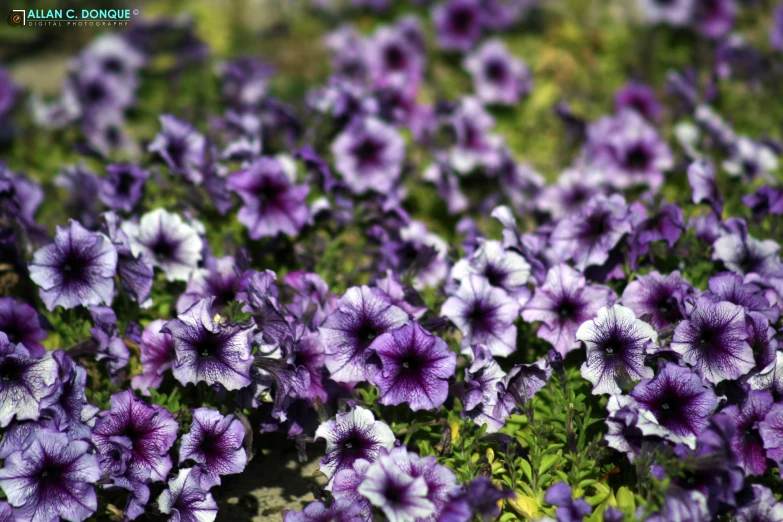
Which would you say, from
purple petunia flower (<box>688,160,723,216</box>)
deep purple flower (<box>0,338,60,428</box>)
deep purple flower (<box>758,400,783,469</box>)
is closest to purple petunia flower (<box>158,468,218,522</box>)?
deep purple flower (<box>0,338,60,428</box>)

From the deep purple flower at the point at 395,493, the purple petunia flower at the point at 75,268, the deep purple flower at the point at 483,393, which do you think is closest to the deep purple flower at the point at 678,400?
the deep purple flower at the point at 483,393

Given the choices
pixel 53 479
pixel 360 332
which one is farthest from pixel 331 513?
pixel 53 479

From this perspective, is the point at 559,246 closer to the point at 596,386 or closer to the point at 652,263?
the point at 652,263

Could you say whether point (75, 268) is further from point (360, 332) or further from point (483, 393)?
point (483, 393)

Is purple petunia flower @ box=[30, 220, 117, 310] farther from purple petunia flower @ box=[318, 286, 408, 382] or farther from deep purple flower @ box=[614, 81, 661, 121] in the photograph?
deep purple flower @ box=[614, 81, 661, 121]

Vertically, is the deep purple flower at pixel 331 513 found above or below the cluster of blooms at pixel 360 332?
below

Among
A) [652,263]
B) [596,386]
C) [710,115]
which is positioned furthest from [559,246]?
[710,115]

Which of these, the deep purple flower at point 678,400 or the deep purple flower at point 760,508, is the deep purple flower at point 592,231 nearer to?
the deep purple flower at point 678,400
